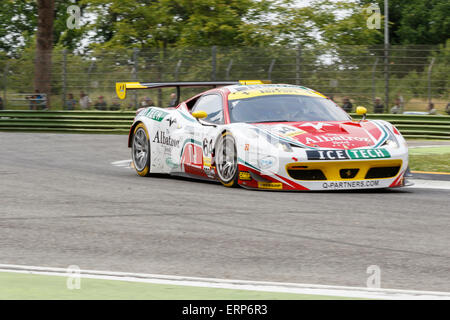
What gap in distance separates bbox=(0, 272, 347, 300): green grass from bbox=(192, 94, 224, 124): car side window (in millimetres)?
5404

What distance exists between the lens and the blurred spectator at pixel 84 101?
23.8 meters

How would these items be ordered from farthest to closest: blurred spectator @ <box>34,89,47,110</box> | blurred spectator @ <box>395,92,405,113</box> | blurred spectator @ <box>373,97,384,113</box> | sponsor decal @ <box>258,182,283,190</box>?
blurred spectator @ <box>34,89,47,110</box> < blurred spectator @ <box>373,97,384,113</box> < blurred spectator @ <box>395,92,405,113</box> < sponsor decal @ <box>258,182,283,190</box>

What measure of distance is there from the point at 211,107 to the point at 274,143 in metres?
1.69

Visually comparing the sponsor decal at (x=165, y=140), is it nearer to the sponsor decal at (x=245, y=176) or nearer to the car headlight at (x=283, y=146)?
the sponsor decal at (x=245, y=176)

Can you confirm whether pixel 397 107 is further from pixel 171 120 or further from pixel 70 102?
pixel 171 120

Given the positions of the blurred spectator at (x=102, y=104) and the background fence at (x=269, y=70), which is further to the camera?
the blurred spectator at (x=102, y=104)

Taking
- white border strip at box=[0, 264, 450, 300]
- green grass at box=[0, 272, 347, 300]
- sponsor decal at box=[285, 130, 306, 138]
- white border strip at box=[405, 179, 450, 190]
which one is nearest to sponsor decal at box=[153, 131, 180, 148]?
sponsor decal at box=[285, 130, 306, 138]

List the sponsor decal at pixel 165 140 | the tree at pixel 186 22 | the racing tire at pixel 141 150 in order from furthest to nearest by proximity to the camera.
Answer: the tree at pixel 186 22, the racing tire at pixel 141 150, the sponsor decal at pixel 165 140

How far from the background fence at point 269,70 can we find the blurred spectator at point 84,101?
0.46ft

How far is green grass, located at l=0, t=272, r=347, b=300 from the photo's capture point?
4.18 meters

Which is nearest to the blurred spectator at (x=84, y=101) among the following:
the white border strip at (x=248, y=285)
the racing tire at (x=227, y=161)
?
the racing tire at (x=227, y=161)

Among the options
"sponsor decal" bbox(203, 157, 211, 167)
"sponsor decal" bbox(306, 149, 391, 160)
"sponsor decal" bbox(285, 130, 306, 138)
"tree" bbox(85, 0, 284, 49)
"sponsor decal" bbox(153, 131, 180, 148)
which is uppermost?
"tree" bbox(85, 0, 284, 49)

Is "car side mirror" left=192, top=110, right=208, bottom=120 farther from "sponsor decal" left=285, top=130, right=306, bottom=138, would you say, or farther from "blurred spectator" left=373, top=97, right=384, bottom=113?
"blurred spectator" left=373, top=97, right=384, bottom=113

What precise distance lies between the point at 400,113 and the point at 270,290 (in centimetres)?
1665
